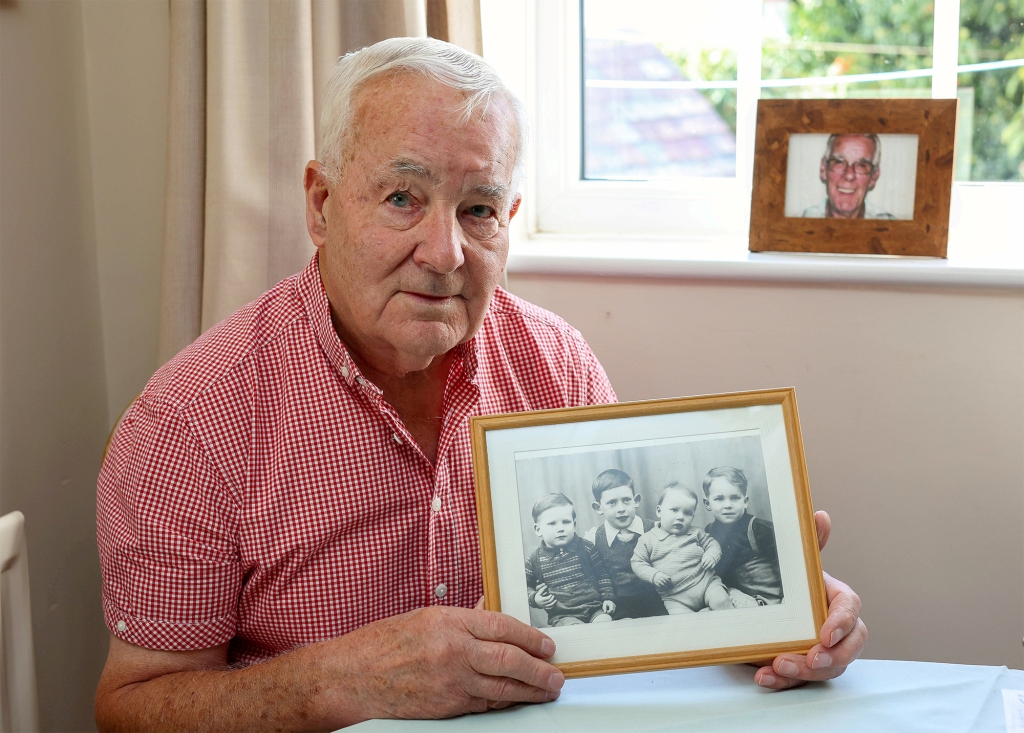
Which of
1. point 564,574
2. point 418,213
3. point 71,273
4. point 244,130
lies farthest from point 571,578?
point 71,273

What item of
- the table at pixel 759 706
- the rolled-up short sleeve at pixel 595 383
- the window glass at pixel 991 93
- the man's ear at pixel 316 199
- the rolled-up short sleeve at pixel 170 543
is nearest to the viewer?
the table at pixel 759 706

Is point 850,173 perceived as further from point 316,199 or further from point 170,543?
point 170,543

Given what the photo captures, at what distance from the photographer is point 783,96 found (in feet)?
6.73

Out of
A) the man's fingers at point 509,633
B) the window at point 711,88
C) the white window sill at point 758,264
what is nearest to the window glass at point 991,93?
the window at point 711,88

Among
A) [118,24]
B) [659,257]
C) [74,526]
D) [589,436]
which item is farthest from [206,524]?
[118,24]

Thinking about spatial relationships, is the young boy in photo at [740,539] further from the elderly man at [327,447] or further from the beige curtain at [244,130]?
the beige curtain at [244,130]

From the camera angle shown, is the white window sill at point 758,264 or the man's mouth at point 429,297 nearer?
the man's mouth at point 429,297

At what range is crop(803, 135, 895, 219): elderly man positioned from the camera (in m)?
1.80

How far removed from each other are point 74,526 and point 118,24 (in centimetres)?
102

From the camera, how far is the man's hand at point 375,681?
3.16 ft

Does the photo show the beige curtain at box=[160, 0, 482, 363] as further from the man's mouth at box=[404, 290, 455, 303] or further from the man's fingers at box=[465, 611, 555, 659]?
the man's fingers at box=[465, 611, 555, 659]

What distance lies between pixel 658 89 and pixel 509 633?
1532mm

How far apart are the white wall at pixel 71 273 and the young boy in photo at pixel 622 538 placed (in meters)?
1.13

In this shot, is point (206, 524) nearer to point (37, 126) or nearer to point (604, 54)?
point (37, 126)
